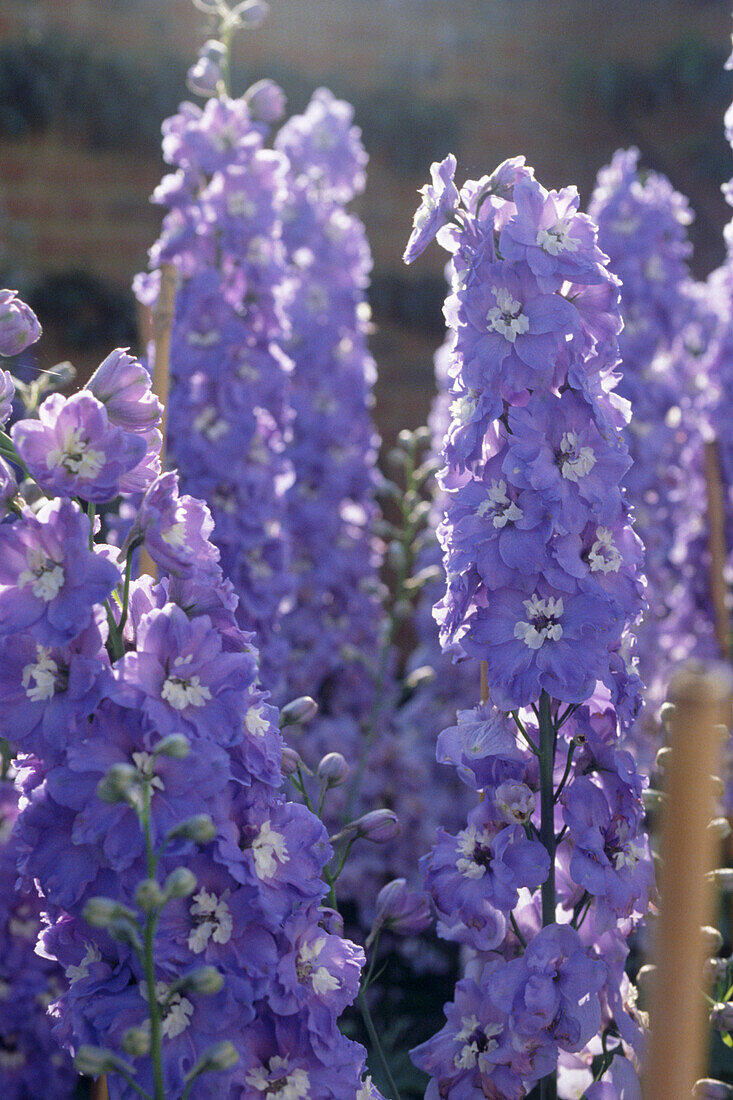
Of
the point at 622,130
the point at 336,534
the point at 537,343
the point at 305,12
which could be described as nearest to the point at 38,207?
the point at 305,12

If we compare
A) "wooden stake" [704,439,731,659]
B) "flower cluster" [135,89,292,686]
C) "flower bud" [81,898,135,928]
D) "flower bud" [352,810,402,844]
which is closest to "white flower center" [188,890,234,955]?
"flower bud" [81,898,135,928]

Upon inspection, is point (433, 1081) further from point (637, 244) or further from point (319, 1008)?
point (637, 244)

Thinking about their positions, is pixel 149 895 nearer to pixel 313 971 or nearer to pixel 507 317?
pixel 313 971

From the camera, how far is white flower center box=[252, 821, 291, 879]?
0.91 meters

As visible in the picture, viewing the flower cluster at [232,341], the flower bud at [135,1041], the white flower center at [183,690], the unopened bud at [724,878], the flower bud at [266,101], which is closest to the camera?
the flower bud at [135,1041]

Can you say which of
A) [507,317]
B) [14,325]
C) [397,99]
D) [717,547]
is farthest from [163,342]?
[397,99]

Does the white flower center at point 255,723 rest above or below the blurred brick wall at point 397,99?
below

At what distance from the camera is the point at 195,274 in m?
2.06

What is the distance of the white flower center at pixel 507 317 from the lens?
1.05 m

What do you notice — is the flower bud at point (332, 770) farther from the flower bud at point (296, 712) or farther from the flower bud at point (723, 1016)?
the flower bud at point (723, 1016)

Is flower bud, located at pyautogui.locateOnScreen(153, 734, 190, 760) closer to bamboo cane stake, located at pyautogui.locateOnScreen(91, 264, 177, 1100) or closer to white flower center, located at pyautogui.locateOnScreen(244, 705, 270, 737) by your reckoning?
white flower center, located at pyautogui.locateOnScreen(244, 705, 270, 737)

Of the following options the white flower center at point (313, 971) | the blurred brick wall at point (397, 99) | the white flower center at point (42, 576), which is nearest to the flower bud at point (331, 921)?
the white flower center at point (313, 971)

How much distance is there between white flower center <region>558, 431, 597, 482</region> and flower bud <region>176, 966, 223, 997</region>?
1.76ft

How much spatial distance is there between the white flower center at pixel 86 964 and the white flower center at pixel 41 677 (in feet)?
0.70
